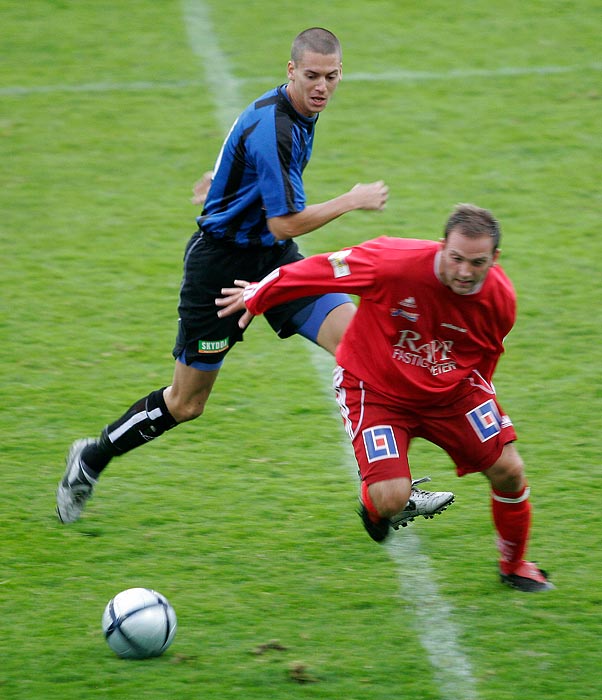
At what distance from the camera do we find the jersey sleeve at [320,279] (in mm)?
4668

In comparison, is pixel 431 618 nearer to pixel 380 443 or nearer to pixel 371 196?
pixel 380 443

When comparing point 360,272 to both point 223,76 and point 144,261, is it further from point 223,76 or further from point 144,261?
point 223,76

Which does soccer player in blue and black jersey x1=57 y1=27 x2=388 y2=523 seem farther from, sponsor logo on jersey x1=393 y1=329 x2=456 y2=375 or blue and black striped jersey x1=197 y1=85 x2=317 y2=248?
sponsor logo on jersey x1=393 y1=329 x2=456 y2=375

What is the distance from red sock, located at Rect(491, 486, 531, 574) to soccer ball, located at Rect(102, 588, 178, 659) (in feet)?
4.61

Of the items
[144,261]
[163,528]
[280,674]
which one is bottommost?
[280,674]

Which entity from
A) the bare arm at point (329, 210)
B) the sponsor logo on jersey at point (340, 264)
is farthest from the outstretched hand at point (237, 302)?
the sponsor logo on jersey at point (340, 264)

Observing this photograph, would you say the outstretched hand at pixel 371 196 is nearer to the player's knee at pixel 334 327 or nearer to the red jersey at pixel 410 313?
the red jersey at pixel 410 313

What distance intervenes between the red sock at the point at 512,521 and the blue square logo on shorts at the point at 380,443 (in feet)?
1.56

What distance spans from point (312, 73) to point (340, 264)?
3.30ft

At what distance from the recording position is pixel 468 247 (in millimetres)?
4406

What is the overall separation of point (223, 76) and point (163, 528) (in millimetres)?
7114

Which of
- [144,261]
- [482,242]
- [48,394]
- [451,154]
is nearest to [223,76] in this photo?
[451,154]

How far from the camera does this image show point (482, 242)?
14.5ft

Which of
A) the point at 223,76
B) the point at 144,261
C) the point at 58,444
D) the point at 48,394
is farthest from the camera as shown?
the point at 223,76
